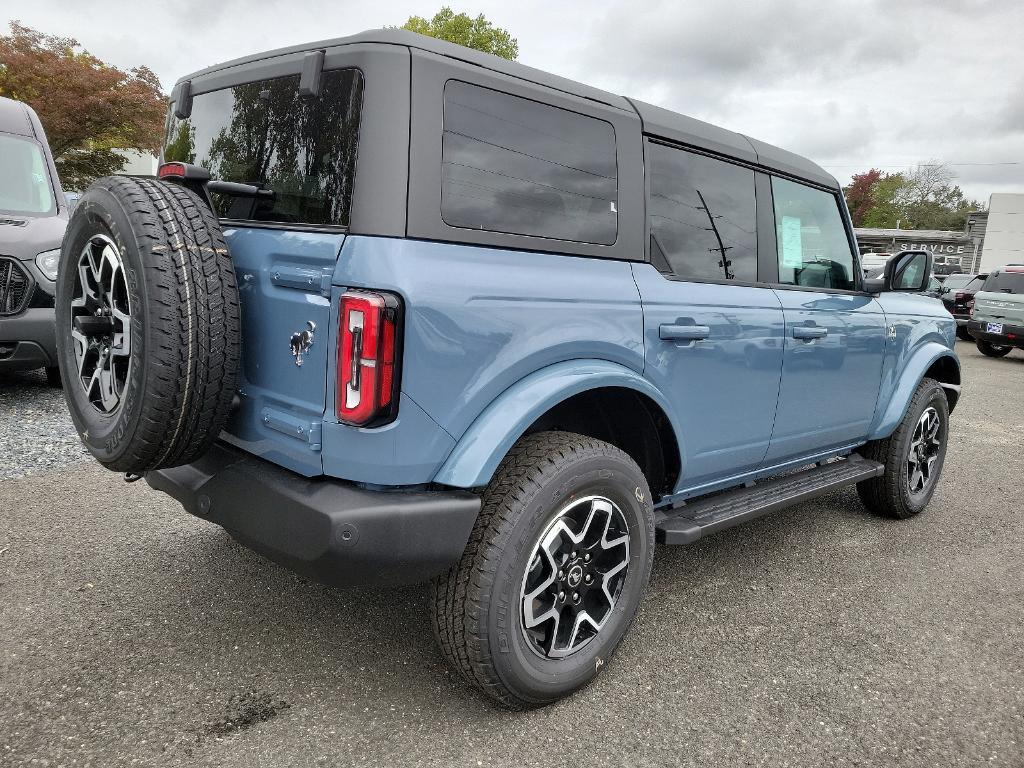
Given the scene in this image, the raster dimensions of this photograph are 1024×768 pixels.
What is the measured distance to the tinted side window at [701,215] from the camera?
2758 mm

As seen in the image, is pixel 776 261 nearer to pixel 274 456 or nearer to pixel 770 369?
pixel 770 369

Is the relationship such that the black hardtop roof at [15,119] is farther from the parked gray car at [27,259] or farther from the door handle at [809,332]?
the door handle at [809,332]

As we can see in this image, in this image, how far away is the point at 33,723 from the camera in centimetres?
209

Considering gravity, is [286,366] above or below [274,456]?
above

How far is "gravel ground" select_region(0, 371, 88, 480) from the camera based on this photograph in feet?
14.5

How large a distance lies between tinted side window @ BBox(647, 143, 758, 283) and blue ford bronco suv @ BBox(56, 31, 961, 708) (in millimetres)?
17

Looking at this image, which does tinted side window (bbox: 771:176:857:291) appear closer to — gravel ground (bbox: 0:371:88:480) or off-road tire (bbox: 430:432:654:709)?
off-road tire (bbox: 430:432:654:709)

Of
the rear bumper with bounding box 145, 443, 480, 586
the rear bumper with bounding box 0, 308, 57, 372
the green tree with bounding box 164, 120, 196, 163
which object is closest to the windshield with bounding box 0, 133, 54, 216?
the rear bumper with bounding box 0, 308, 57, 372

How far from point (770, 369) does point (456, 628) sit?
1734mm

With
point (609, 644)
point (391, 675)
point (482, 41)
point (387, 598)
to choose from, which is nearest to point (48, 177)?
point (387, 598)

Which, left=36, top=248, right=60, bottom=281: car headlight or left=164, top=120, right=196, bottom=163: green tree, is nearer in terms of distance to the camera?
left=164, top=120, right=196, bottom=163: green tree

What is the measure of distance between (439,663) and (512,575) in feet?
2.09

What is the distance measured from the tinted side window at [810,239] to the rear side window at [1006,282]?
12.2 meters

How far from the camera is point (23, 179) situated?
6172 mm
